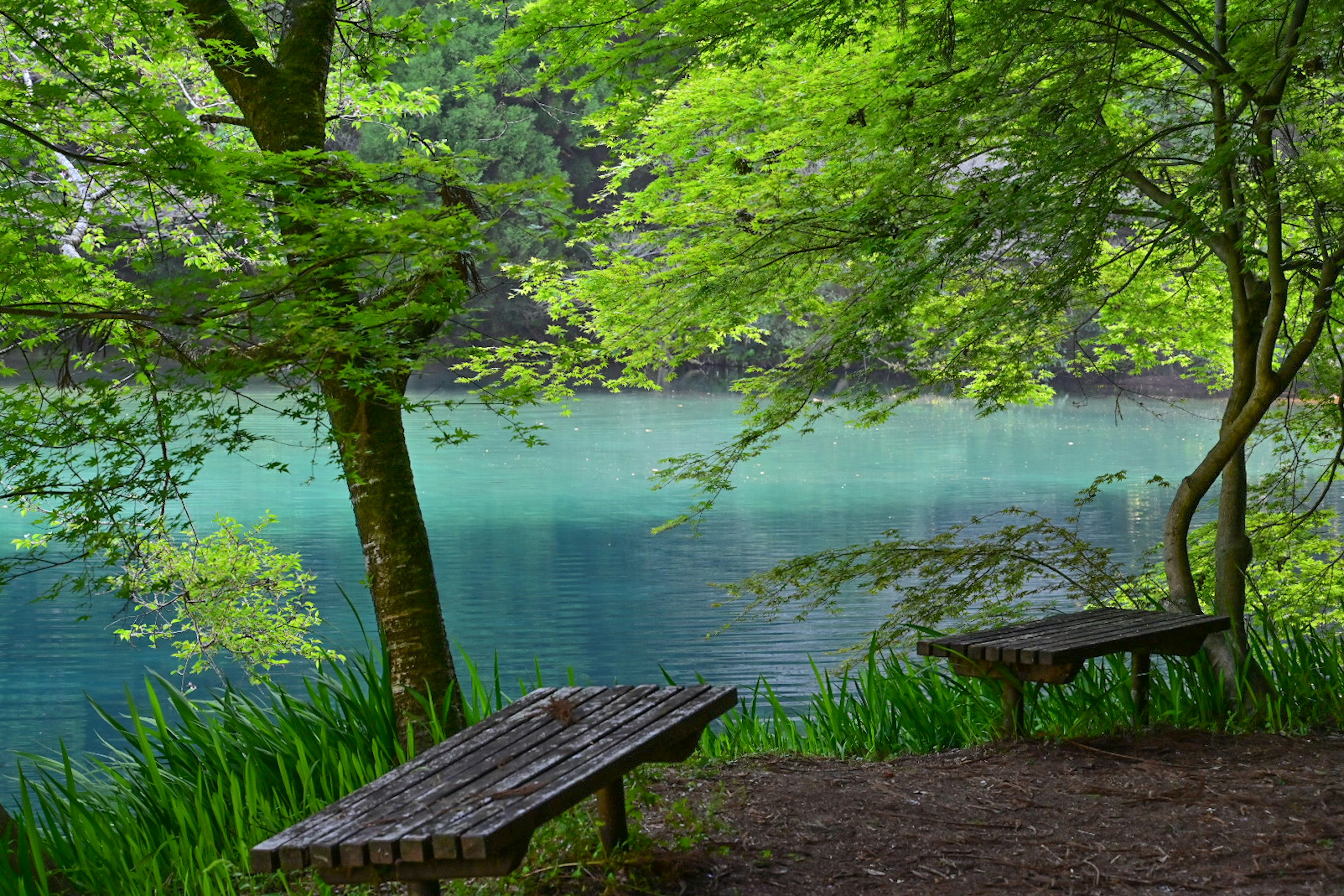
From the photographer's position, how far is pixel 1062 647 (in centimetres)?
364

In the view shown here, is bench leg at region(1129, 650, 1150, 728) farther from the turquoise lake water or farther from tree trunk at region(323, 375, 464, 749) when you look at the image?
the turquoise lake water

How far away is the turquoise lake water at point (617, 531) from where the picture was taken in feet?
37.8

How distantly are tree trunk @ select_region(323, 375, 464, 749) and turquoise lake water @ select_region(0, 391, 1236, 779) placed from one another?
35 centimetres

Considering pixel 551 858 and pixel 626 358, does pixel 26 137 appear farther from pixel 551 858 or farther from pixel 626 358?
pixel 626 358

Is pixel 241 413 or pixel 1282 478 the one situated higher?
pixel 241 413

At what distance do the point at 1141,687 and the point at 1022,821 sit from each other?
124 centimetres

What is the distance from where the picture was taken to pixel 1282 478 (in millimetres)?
6191

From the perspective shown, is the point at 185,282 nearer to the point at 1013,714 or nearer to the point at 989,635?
the point at 989,635

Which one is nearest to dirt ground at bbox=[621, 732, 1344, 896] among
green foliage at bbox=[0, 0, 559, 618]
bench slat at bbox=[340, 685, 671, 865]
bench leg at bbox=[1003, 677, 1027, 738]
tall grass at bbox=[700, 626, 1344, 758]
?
bench leg at bbox=[1003, 677, 1027, 738]

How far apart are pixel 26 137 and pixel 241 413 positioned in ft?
2.76

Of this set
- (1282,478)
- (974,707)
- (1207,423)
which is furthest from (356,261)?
(1207,423)

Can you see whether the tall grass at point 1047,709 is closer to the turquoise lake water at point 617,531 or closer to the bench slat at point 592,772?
the bench slat at point 592,772

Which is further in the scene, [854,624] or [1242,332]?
[854,624]

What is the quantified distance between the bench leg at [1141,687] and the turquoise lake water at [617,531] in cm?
270
